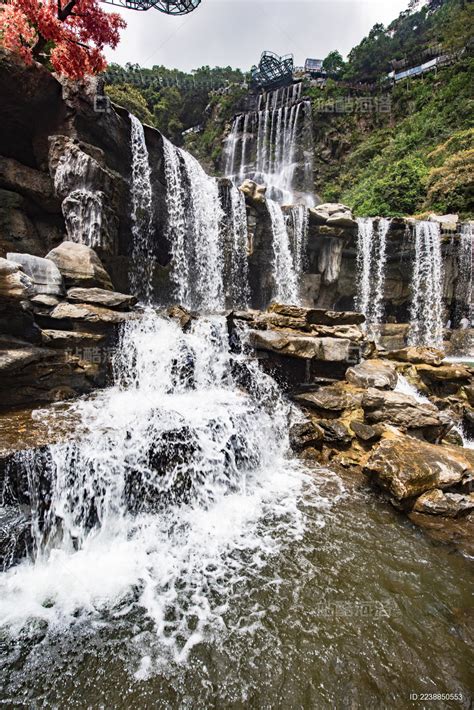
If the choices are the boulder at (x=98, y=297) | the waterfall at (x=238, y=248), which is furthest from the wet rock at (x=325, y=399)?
the waterfall at (x=238, y=248)

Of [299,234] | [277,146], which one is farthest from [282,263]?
[277,146]

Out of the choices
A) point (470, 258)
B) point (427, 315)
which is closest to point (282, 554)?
point (427, 315)

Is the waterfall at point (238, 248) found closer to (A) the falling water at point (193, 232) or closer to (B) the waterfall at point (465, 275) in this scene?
(A) the falling water at point (193, 232)

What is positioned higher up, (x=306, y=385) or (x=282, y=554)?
(x=306, y=385)

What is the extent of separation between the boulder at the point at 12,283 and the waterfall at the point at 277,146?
27.5 m

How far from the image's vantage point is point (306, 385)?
8484mm

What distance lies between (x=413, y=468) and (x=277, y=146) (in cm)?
3432

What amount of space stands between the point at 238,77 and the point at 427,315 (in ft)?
134

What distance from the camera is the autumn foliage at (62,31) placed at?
9016mm

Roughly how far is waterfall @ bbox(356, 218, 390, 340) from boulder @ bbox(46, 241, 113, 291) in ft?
44.2

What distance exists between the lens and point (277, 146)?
31.1 metres

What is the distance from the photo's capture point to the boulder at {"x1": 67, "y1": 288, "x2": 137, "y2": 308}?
25.0 feet

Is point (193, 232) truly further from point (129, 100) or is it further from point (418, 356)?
point (129, 100)

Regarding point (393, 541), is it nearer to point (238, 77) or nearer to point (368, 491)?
point (368, 491)
